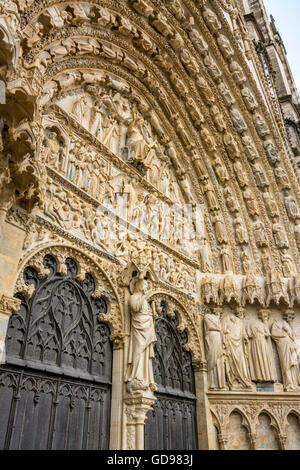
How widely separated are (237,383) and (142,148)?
15.6ft

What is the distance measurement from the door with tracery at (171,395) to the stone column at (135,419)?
24.2 inches

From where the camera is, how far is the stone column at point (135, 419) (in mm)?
4547

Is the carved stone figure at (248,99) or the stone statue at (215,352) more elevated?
the carved stone figure at (248,99)

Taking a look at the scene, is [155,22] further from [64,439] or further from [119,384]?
[64,439]


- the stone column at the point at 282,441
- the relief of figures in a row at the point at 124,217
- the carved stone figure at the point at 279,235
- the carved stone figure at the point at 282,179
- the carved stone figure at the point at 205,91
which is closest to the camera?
the relief of figures in a row at the point at 124,217

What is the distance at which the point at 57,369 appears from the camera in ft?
14.2

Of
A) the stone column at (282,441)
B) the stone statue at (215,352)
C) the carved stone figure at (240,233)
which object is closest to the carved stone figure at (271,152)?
the carved stone figure at (240,233)

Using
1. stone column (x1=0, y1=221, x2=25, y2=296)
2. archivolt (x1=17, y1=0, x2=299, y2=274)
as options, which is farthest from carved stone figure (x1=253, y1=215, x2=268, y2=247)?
stone column (x1=0, y1=221, x2=25, y2=296)

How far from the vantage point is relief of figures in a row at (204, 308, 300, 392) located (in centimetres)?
643

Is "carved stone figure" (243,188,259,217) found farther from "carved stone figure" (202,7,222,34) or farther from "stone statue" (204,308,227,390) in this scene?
"carved stone figure" (202,7,222,34)

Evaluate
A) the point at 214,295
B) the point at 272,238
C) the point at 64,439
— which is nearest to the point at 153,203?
the point at 214,295

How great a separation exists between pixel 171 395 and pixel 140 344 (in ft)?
4.78

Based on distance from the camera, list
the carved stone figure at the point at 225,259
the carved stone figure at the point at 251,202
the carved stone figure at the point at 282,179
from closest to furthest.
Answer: the carved stone figure at the point at 225,259, the carved stone figure at the point at 251,202, the carved stone figure at the point at 282,179

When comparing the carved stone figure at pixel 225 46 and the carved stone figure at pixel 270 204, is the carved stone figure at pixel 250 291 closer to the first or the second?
the carved stone figure at pixel 270 204
